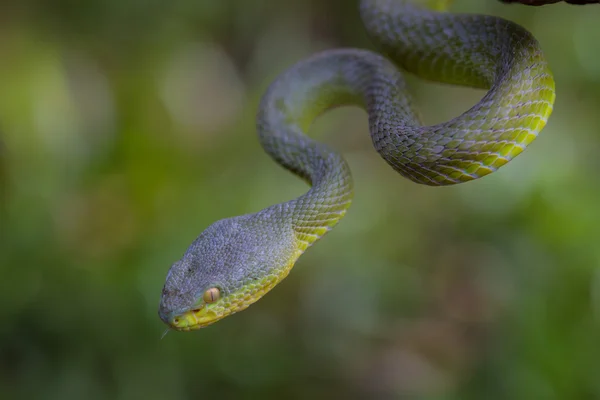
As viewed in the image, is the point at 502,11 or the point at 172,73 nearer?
the point at 502,11

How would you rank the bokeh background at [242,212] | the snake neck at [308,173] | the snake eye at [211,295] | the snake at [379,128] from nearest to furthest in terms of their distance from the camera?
1. the snake at [379,128]
2. the snake eye at [211,295]
3. the snake neck at [308,173]
4. the bokeh background at [242,212]

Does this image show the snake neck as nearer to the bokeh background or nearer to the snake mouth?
the snake mouth

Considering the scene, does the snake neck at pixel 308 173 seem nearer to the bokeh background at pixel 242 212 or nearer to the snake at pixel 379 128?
the snake at pixel 379 128

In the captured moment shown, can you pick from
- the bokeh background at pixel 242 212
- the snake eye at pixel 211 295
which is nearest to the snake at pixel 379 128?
the snake eye at pixel 211 295

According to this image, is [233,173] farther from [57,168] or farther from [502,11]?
[502,11]

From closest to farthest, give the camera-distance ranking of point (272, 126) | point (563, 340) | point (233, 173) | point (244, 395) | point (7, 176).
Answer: point (272, 126) < point (563, 340) < point (244, 395) < point (7, 176) < point (233, 173)

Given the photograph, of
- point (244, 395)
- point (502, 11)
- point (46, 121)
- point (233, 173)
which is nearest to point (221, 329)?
point (244, 395)

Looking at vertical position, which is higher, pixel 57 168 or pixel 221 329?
pixel 57 168

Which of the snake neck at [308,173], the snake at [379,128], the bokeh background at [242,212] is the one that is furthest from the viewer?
the bokeh background at [242,212]
